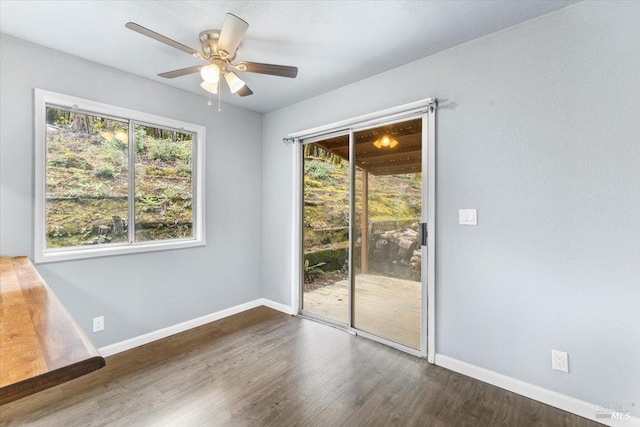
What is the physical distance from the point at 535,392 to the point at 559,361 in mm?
276

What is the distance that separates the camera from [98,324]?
257 centimetres

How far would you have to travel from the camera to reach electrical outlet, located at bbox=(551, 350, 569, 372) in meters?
1.90

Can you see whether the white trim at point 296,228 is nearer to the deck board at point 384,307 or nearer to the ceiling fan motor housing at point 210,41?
the deck board at point 384,307

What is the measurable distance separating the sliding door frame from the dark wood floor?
26 cm

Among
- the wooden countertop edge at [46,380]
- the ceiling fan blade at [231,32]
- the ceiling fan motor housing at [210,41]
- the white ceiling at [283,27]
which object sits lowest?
the wooden countertop edge at [46,380]

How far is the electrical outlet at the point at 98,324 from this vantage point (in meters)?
2.55

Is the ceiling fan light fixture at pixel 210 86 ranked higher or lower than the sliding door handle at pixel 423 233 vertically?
higher

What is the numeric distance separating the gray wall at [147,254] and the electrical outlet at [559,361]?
122 inches

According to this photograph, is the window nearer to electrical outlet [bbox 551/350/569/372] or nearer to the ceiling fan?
the ceiling fan

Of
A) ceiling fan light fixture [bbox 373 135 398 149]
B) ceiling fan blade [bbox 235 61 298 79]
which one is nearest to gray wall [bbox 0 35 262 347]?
ceiling fan blade [bbox 235 61 298 79]

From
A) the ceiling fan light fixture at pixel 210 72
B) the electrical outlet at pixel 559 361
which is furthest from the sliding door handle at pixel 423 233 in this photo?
the ceiling fan light fixture at pixel 210 72

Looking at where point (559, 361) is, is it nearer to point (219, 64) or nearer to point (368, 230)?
point (368, 230)

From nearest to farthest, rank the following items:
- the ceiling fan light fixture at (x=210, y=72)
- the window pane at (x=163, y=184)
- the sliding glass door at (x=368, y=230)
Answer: the ceiling fan light fixture at (x=210, y=72) → the sliding glass door at (x=368, y=230) → the window pane at (x=163, y=184)

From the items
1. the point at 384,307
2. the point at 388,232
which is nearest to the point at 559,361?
the point at 384,307
